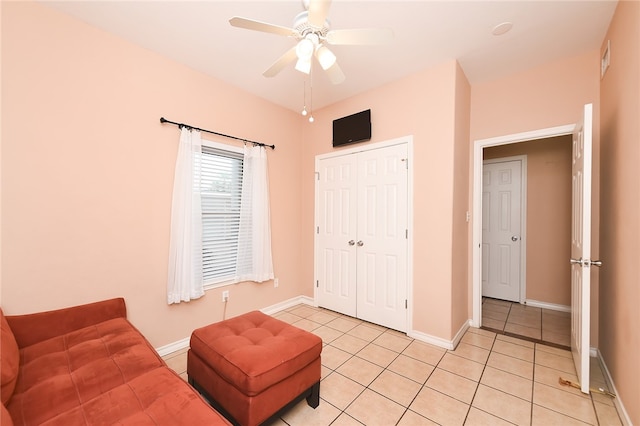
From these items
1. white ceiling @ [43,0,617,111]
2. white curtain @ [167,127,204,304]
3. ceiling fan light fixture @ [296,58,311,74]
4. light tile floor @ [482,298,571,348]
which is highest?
white ceiling @ [43,0,617,111]

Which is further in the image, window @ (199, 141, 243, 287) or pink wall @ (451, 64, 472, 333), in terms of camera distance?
window @ (199, 141, 243, 287)

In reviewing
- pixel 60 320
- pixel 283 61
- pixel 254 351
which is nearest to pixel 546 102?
pixel 283 61

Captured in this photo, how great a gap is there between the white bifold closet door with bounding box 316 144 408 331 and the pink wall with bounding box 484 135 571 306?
92.8 inches

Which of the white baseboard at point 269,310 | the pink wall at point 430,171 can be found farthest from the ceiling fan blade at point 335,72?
the white baseboard at point 269,310

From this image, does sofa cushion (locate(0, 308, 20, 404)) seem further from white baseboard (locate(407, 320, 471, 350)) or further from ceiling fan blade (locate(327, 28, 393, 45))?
white baseboard (locate(407, 320, 471, 350))

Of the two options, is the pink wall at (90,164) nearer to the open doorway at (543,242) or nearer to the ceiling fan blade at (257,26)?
the ceiling fan blade at (257,26)

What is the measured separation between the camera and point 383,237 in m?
3.07

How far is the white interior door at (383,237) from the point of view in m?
2.93

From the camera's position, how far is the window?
2.83 metres

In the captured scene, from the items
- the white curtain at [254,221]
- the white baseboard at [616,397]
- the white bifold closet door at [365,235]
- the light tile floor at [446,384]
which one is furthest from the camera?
the white curtain at [254,221]

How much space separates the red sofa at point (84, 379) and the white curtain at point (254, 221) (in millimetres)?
1396

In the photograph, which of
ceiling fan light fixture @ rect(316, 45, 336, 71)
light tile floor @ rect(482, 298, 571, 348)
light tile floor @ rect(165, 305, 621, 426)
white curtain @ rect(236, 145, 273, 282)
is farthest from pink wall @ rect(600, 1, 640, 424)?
white curtain @ rect(236, 145, 273, 282)

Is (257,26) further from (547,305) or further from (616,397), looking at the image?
(547,305)

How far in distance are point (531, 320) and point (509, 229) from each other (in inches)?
53.4
